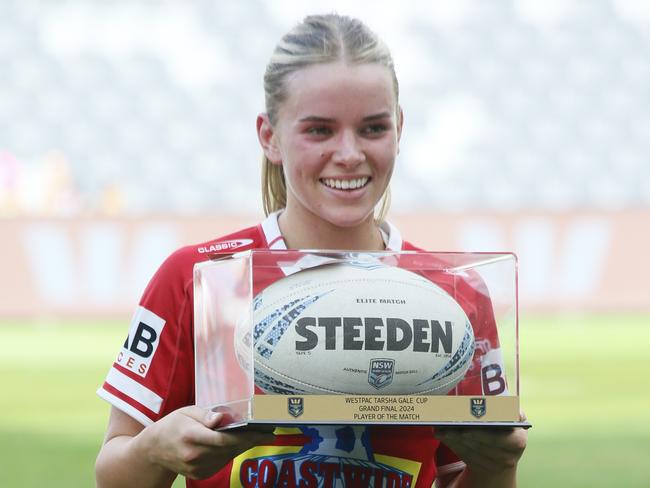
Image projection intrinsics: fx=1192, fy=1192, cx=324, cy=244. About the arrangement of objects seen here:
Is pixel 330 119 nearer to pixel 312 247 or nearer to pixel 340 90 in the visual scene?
pixel 340 90

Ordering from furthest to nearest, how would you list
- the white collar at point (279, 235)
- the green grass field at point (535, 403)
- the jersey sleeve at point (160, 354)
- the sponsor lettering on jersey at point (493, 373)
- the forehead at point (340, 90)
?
the green grass field at point (535, 403) < the white collar at point (279, 235) < the jersey sleeve at point (160, 354) < the forehead at point (340, 90) < the sponsor lettering on jersey at point (493, 373)

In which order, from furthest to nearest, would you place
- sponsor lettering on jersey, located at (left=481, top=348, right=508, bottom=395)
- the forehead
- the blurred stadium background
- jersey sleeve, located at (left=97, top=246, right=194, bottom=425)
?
1. the blurred stadium background
2. jersey sleeve, located at (left=97, top=246, right=194, bottom=425)
3. the forehead
4. sponsor lettering on jersey, located at (left=481, top=348, right=508, bottom=395)

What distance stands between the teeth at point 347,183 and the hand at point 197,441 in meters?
0.48

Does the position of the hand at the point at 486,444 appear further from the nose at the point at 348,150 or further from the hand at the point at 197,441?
the nose at the point at 348,150

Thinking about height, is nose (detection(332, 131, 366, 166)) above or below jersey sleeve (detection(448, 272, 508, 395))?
above

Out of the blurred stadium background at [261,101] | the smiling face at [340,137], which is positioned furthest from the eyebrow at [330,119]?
the blurred stadium background at [261,101]

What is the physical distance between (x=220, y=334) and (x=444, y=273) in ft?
1.41

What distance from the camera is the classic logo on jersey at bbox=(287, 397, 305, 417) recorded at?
1.83m

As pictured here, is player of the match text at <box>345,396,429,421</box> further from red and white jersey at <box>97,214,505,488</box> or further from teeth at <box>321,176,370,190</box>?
teeth at <box>321,176,370,190</box>

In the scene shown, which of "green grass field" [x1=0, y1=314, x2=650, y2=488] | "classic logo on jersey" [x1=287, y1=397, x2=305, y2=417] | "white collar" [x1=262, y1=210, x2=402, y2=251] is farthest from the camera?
"green grass field" [x1=0, y1=314, x2=650, y2=488]

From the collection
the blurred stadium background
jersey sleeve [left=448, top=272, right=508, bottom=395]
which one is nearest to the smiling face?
jersey sleeve [left=448, top=272, right=508, bottom=395]

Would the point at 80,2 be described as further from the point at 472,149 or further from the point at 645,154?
the point at 645,154

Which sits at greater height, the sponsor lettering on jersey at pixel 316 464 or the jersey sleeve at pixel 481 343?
the jersey sleeve at pixel 481 343

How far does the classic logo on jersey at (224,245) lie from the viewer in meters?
2.34
